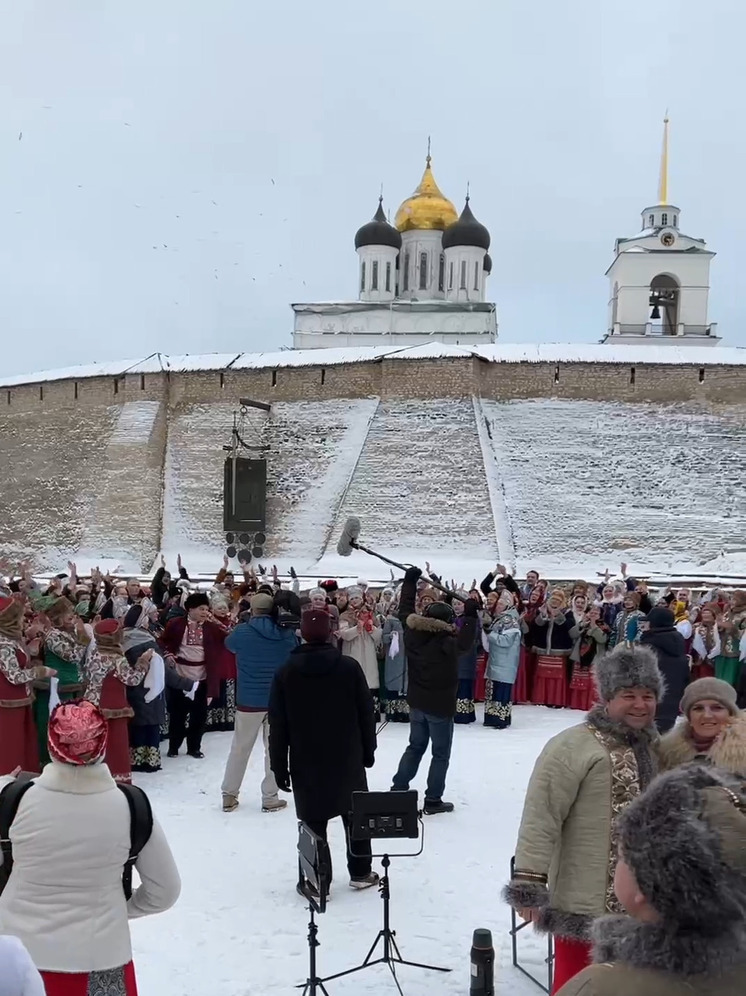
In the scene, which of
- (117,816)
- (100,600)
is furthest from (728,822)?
(100,600)

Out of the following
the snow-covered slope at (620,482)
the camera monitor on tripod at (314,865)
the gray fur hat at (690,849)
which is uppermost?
the snow-covered slope at (620,482)

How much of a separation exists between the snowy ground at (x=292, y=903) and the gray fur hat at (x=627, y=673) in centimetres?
148

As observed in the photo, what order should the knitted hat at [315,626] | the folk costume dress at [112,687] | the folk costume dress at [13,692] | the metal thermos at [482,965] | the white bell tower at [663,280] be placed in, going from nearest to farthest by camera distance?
the metal thermos at [482,965] < the knitted hat at [315,626] < the folk costume dress at [13,692] < the folk costume dress at [112,687] < the white bell tower at [663,280]

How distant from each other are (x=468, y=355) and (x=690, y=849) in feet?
81.9

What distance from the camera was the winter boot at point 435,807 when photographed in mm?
5848

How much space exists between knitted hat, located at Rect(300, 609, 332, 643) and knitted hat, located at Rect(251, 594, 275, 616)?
157 centimetres

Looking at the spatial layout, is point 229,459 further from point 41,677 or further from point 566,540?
point 41,677

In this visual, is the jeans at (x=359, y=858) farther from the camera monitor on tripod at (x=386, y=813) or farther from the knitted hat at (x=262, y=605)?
the knitted hat at (x=262, y=605)

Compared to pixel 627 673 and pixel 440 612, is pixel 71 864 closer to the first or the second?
pixel 627 673

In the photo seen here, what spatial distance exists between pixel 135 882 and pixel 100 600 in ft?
17.6

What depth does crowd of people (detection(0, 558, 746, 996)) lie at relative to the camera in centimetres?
143

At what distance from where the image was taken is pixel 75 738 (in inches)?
91.0

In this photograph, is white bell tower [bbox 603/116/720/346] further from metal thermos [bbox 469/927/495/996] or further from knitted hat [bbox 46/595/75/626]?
metal thermos [bbox 469/927/495/996]

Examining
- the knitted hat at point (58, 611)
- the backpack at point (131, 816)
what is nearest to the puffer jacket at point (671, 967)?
the backpack at point (131, 816)
